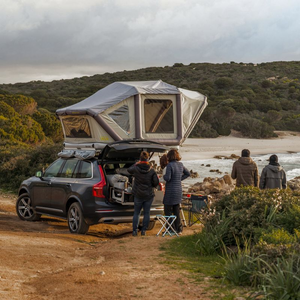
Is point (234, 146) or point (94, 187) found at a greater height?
point (94, 187)

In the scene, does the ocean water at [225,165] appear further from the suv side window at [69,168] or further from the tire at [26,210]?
the suv side window at [69,168]

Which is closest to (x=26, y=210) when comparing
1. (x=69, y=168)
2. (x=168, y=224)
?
(x=69, y=168)

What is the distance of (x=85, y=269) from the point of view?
6711 mm

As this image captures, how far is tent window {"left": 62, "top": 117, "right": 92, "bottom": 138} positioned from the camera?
535 inches

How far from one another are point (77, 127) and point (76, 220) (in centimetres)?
440

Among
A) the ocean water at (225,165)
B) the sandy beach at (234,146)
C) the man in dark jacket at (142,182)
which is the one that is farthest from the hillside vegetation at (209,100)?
the man in dark jacket at (142,182)

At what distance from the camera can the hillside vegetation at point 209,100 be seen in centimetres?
2897

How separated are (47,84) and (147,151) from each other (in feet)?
261

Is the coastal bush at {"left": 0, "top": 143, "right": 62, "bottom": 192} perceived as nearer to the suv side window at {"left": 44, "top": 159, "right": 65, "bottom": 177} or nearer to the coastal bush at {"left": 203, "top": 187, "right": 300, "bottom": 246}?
the suv side window at {"left": 44, "top": 159, "right": 65, "bottom": 177}

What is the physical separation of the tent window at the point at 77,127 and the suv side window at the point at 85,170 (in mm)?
3236

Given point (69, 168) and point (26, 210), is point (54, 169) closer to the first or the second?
point (69, 168)

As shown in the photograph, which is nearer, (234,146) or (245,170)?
(245,170)

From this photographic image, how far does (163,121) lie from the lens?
14.0 metres

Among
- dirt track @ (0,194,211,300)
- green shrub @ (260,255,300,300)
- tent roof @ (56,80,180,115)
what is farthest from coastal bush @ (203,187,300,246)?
tent roof @ (56,80,180,115)
